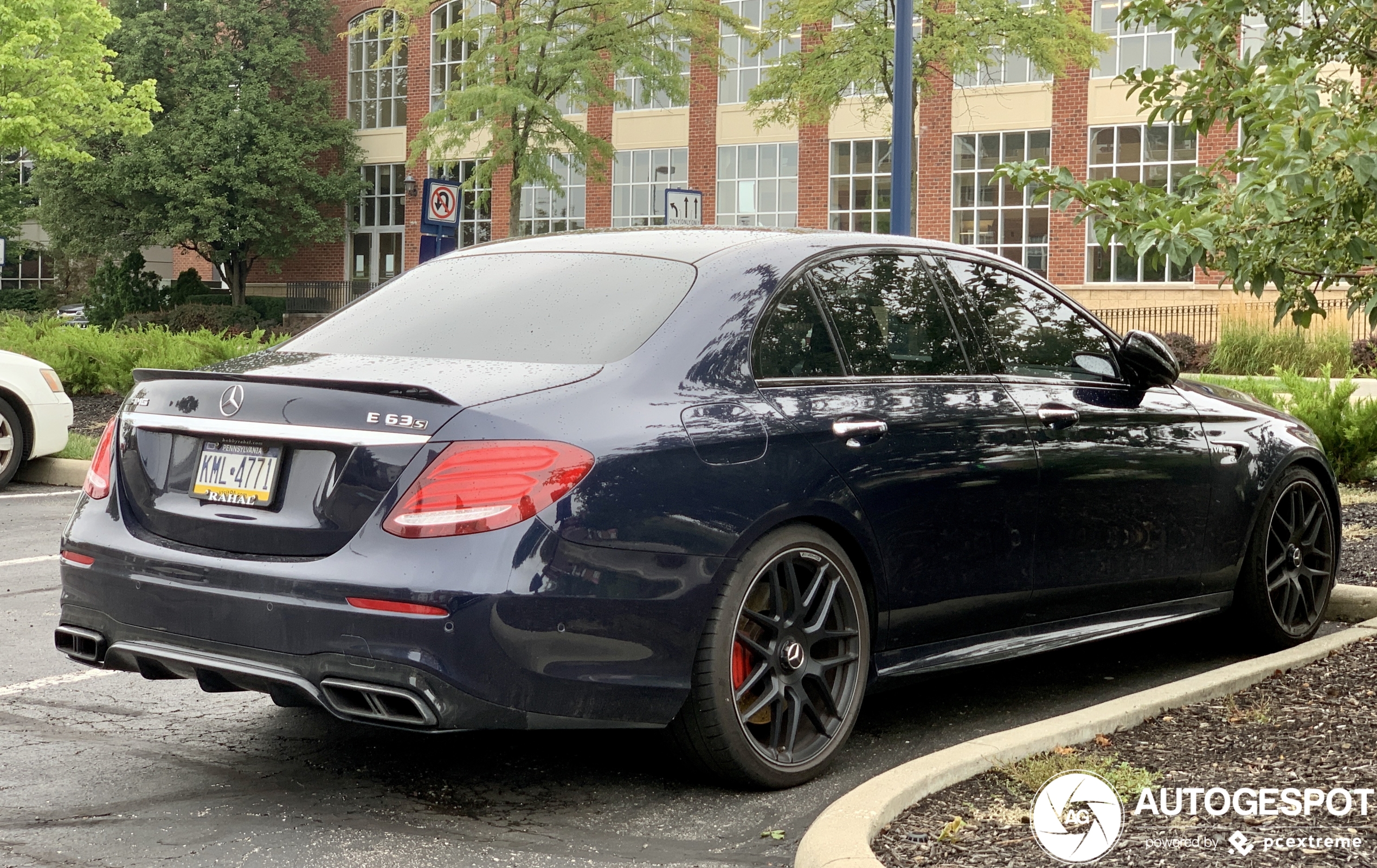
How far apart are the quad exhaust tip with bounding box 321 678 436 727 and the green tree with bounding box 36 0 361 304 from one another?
4782cm

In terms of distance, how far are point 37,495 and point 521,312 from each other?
26.8ft

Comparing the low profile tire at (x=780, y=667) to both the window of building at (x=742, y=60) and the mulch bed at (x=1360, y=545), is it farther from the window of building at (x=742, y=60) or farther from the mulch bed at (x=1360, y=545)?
the window of building at (x=742, y=60)

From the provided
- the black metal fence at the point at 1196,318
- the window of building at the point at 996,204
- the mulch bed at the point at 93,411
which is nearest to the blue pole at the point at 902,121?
the mulch bed at the point at 93,411

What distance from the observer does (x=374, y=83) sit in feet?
172

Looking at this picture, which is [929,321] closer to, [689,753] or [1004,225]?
[689,753]

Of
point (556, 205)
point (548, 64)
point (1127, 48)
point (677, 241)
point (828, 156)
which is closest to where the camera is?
point (677, 241)

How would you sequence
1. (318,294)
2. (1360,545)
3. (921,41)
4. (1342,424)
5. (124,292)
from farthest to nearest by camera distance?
(318,294) → (124,292) → (921,41) → (1342,424) → (1360,545)

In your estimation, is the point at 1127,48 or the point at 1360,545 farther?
the point at 1127,48

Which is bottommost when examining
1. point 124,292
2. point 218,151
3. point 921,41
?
point 124,292

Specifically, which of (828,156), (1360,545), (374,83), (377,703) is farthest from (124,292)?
(377,703)

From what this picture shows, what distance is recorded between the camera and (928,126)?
41062 millimetres

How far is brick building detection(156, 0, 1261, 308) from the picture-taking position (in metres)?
38.1

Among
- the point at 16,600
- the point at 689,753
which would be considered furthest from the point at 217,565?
the point at 16,600

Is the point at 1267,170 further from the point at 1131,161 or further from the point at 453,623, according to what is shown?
the point at 1131,161
